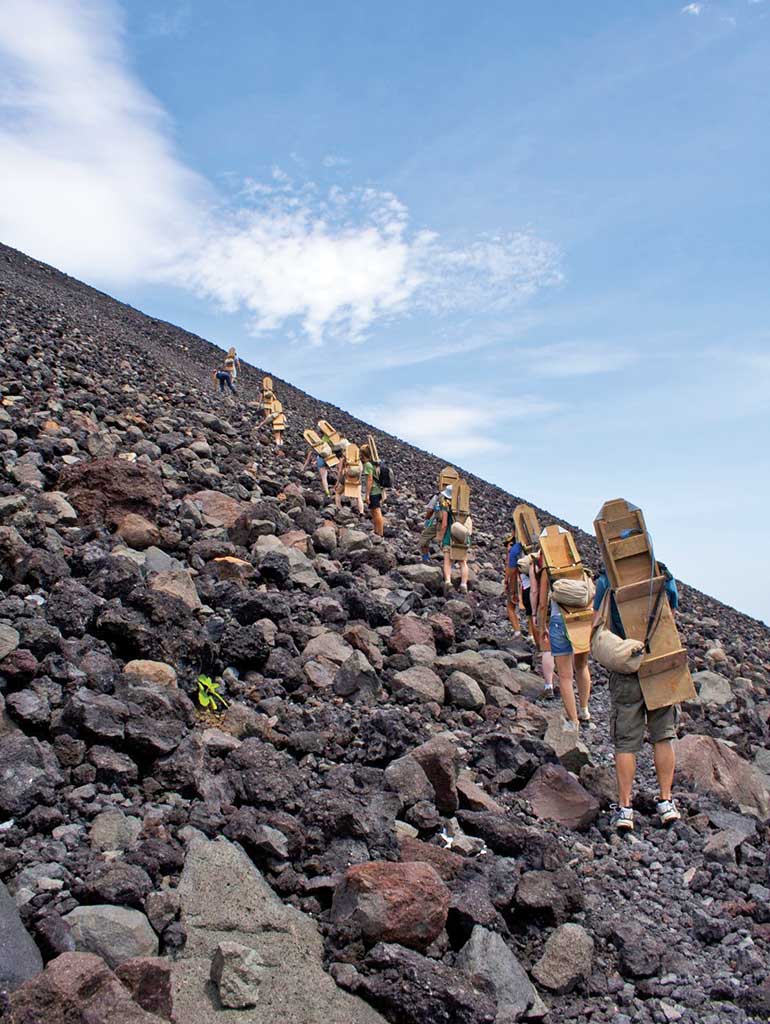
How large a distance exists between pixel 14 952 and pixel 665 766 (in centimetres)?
391

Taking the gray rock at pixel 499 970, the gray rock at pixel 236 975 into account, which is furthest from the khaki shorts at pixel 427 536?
the gray rock at pixel 236 975

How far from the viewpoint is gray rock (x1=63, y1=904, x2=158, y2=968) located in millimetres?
2871

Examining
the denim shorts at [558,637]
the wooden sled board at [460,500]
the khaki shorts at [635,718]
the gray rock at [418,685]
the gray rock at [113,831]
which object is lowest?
the gray rock at [113,831]

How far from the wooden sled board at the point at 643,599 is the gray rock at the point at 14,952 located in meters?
3.71

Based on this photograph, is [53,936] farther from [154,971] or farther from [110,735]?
[110,735]

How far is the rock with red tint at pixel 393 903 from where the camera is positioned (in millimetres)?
3234

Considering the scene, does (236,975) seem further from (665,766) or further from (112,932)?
(665,766)

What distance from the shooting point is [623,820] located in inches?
189

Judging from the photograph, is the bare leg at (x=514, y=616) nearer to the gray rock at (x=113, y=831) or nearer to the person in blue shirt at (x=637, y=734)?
the person in blue shirt at (x=637, y=734)

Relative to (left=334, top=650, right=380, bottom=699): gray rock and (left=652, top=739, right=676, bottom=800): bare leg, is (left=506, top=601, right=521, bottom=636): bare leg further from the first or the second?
(left=652, top=739, right=676, bottom=800): bare leg

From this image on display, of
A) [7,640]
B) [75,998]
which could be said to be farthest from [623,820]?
[7,640]

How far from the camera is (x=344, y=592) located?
7695 mm

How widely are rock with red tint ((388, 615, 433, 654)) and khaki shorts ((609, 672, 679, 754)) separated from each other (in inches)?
83.7

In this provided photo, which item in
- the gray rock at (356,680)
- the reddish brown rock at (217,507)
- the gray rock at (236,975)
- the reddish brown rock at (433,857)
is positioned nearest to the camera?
the gray rock at (236,975)
